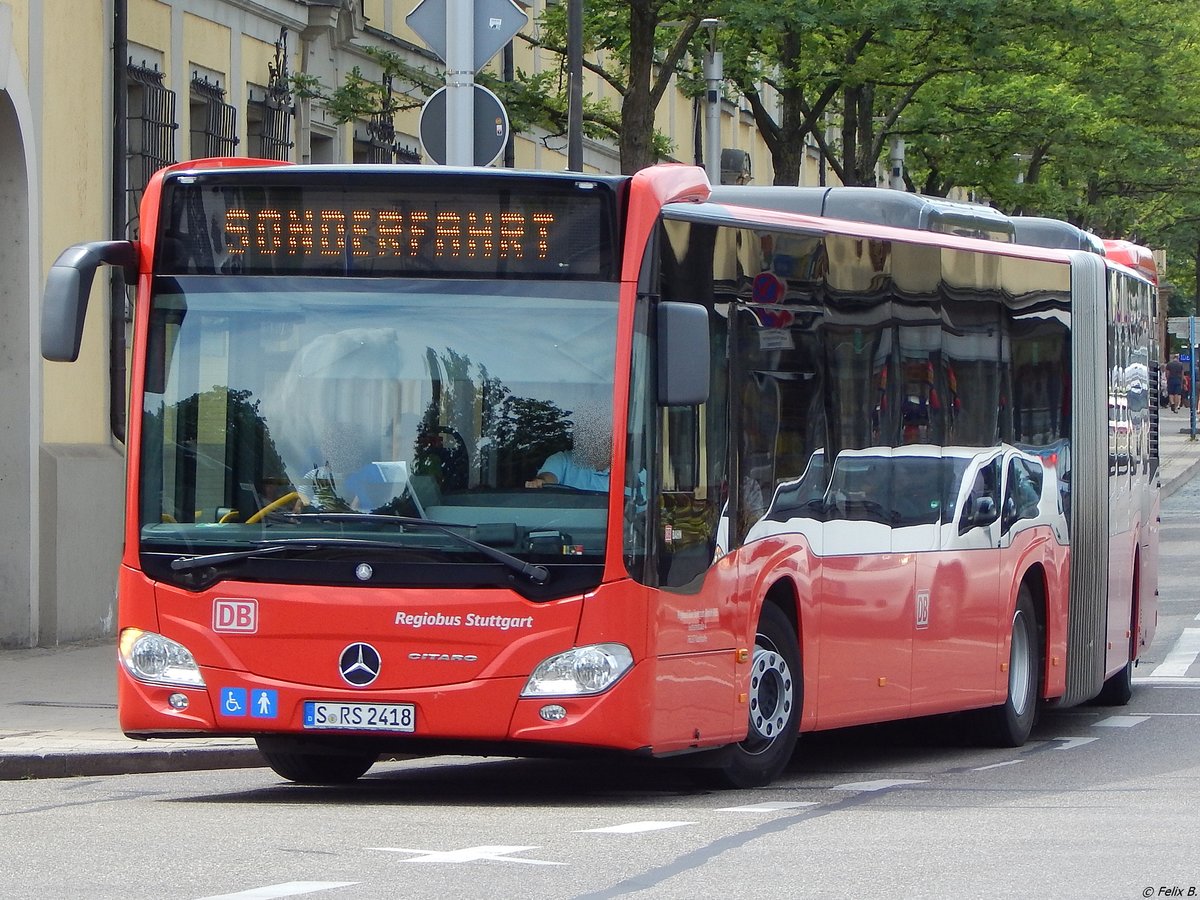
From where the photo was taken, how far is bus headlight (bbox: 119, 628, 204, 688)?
10.0m

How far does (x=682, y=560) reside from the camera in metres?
9.99

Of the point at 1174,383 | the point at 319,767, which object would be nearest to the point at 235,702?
the point at 319,767

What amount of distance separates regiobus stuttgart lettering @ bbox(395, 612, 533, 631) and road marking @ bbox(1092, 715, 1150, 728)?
6.60 m

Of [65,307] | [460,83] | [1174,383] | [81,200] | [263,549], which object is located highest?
[460,83]

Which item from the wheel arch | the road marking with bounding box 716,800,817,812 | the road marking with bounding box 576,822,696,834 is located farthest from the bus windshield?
the wheel arch

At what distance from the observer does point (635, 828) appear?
9094 mm

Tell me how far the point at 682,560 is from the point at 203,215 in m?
2.48

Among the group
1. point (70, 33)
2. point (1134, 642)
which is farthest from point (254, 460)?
point (70, 33)

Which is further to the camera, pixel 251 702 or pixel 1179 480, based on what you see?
pixel 1179 480

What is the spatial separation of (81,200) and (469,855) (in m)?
12.3

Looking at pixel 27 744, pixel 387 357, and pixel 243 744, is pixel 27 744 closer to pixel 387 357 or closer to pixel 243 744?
pixel 243 744

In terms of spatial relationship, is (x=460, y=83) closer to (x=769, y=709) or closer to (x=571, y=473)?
(x=769, y=709)

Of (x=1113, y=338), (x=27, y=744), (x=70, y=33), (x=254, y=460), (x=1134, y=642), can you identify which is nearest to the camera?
(x=254, y=460)

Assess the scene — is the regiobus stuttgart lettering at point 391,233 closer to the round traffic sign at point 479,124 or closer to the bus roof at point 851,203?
the bus roof at point 851,203
